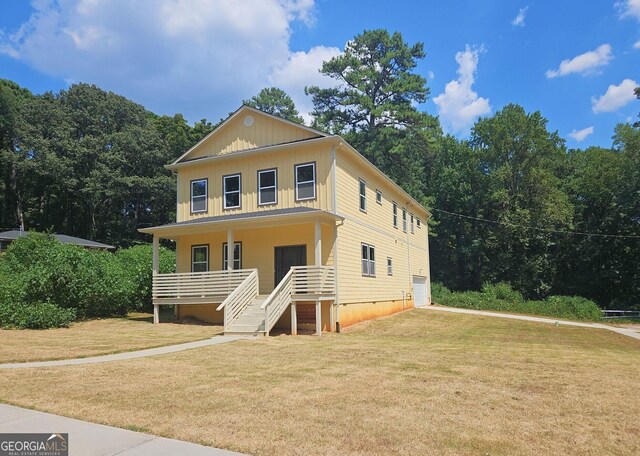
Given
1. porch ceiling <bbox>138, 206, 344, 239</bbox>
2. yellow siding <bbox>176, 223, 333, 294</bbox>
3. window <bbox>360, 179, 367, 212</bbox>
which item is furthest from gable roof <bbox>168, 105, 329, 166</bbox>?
yellow siding <bbox>176, 223, 333, 294</bbox>

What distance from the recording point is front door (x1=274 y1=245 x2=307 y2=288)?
17750 mm

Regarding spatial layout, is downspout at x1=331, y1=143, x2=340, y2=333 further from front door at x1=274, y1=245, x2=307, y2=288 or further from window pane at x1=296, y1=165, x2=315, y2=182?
front door at x1=274, y1=245, x2=307, y2=288

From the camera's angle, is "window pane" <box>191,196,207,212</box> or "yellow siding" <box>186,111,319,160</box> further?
"window pane" <box>191,196,207,212</box>

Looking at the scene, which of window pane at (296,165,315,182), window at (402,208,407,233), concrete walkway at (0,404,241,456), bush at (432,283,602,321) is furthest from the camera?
bush at (432,283,602,321)

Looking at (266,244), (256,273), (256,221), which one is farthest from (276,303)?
(266,244)

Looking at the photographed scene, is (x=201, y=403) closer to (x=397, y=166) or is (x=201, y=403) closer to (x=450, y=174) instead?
(x=397, y=166)

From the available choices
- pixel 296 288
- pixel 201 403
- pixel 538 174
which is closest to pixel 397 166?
pixel 538 174

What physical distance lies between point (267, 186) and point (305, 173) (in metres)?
1.70

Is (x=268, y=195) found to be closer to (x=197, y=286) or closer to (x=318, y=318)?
(x=197, y=286)

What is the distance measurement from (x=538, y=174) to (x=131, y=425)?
38312mm

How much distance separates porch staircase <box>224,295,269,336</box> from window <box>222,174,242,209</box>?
4859 millimetres

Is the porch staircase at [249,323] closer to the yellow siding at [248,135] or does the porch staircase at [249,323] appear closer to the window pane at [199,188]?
the window pane at [199,188]

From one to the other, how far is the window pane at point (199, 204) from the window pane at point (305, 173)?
452 centimetres

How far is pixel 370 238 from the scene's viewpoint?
2042cm
